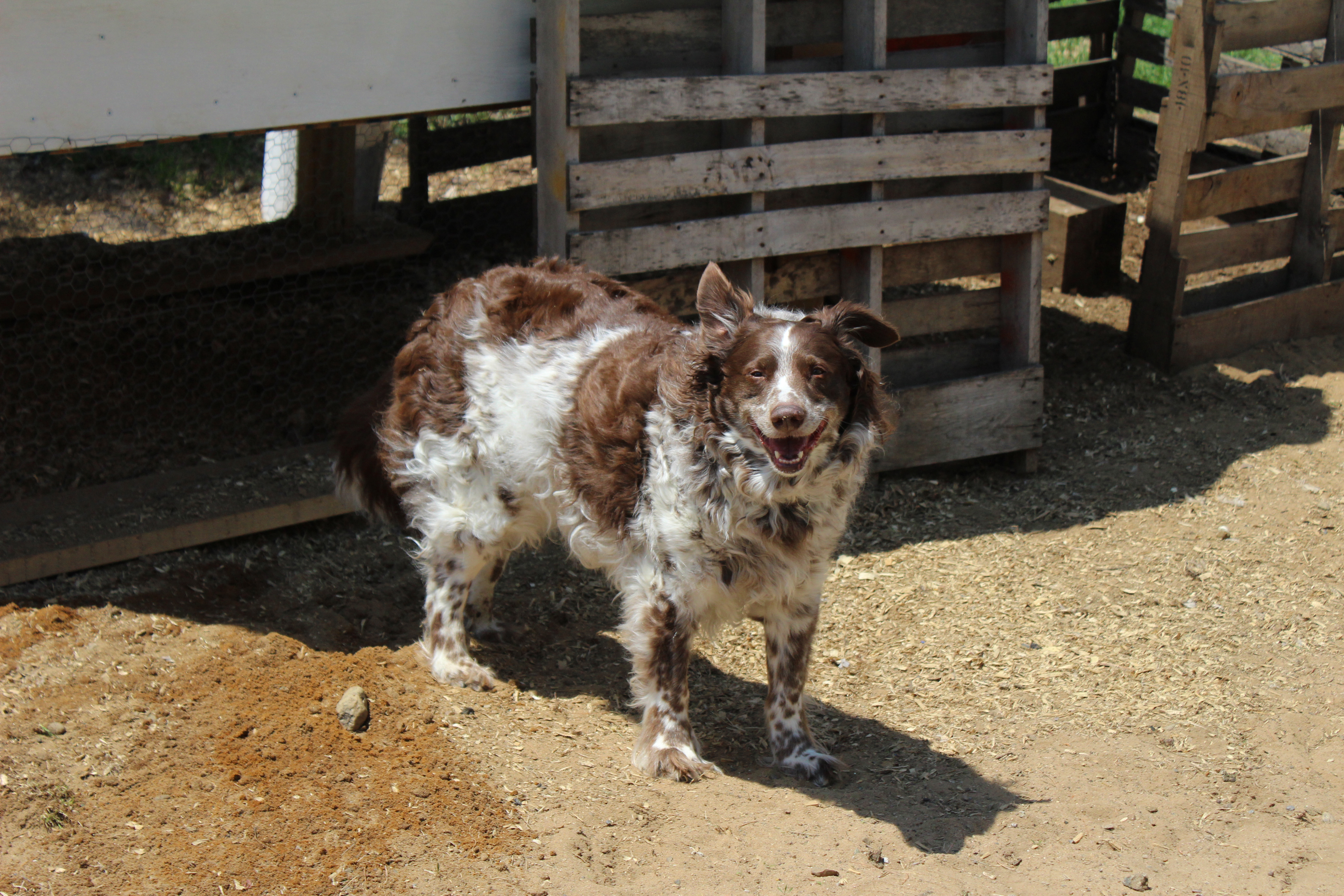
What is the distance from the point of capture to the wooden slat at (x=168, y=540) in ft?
16.4

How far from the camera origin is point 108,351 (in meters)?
6.91

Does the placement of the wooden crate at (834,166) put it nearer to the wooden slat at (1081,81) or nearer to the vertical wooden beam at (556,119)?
the vertical wooden beam at (556,119)

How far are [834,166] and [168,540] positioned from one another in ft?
11.8

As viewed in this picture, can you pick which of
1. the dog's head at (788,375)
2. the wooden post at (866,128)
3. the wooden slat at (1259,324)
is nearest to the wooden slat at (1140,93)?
the wooden slat at (1259,324)

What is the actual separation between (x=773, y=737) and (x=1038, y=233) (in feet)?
Answer: 11.2

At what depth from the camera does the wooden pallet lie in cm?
510

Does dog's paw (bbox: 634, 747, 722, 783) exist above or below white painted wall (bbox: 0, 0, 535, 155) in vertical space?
below

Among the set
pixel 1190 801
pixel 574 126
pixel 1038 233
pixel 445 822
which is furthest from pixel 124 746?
pixel 1038 233

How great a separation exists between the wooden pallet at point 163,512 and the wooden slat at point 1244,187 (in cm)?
539

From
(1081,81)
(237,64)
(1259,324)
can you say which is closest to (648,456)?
(237,64)

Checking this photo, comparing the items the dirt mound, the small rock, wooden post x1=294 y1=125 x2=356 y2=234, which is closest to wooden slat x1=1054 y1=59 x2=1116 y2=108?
wooden post x1=294 y1=125 x2=356 y2=234

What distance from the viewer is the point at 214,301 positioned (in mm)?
7395

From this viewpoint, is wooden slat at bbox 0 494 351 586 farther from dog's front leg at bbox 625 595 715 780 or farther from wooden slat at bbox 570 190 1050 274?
dog's front leg at bbox 625 595 715 780

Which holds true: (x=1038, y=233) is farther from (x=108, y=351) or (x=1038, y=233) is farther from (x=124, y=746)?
(x=108, y=351)
